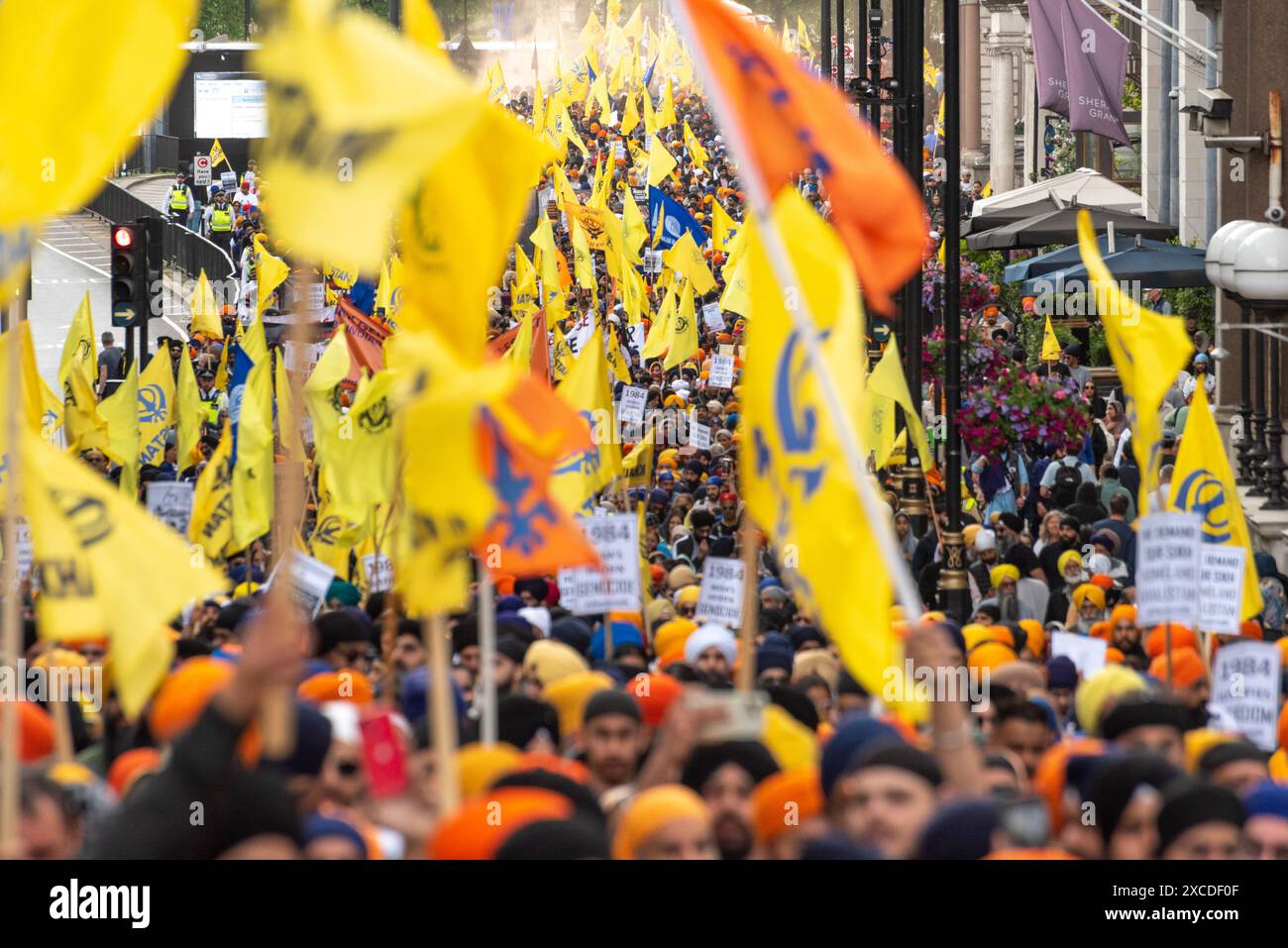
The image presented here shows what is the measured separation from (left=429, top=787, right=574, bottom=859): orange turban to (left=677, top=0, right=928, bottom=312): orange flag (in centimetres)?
248

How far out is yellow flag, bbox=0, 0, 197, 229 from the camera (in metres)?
7.18

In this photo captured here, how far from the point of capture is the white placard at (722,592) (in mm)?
12500

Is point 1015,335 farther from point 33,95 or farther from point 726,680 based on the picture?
point 33,95

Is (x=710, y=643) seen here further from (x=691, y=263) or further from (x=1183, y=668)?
(x=691, y=263)

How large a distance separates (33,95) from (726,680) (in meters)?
4.67

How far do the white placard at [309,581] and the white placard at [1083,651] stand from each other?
3333 millimetres

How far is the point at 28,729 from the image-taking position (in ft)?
26.1

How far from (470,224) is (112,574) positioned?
1.59 meters

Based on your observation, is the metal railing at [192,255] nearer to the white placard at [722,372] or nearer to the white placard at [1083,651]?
the white placard at [722,372]

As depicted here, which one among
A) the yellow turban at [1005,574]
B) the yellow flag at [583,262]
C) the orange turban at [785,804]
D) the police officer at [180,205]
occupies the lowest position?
the orange turban at [785,804]

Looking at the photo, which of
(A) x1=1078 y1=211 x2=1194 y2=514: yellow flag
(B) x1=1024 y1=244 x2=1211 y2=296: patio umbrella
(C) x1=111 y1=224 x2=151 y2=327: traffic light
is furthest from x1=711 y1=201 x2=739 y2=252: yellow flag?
(A) x1=1078 y1=211 x2=1194 y2=514: yellow flag

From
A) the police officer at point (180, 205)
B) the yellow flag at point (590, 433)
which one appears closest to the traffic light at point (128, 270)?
the yellow flag at point (590, 433)

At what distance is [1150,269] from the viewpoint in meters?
23.3
